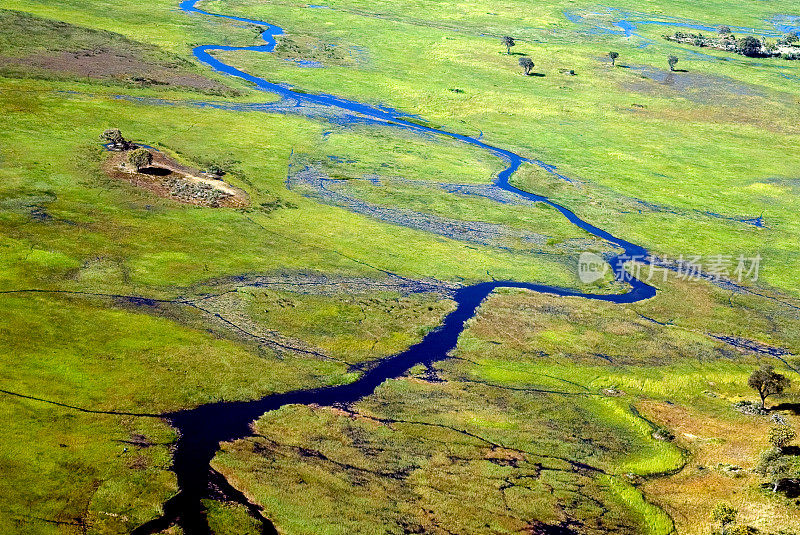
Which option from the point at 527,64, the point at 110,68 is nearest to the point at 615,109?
the point at 527,64

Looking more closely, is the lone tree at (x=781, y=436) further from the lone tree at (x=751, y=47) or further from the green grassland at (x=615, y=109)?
the lone tree at (x=751, y=47)

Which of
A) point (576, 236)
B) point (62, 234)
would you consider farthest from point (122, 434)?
point (576, 236)

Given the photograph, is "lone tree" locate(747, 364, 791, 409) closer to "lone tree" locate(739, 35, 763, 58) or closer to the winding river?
the winding river

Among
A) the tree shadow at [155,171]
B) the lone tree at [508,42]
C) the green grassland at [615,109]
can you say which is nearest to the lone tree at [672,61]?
the green grassland at [615,109]

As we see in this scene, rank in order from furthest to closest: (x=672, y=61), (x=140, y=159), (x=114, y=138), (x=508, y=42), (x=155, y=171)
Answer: (x=508, y=42)
(x=672, y=61)
(x=114, y=138)
(x=155, y=171)
(x=140, y=159)

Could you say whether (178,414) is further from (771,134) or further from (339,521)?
(771,134)

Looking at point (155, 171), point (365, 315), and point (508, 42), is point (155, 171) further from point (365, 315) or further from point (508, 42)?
point (508, 42)
